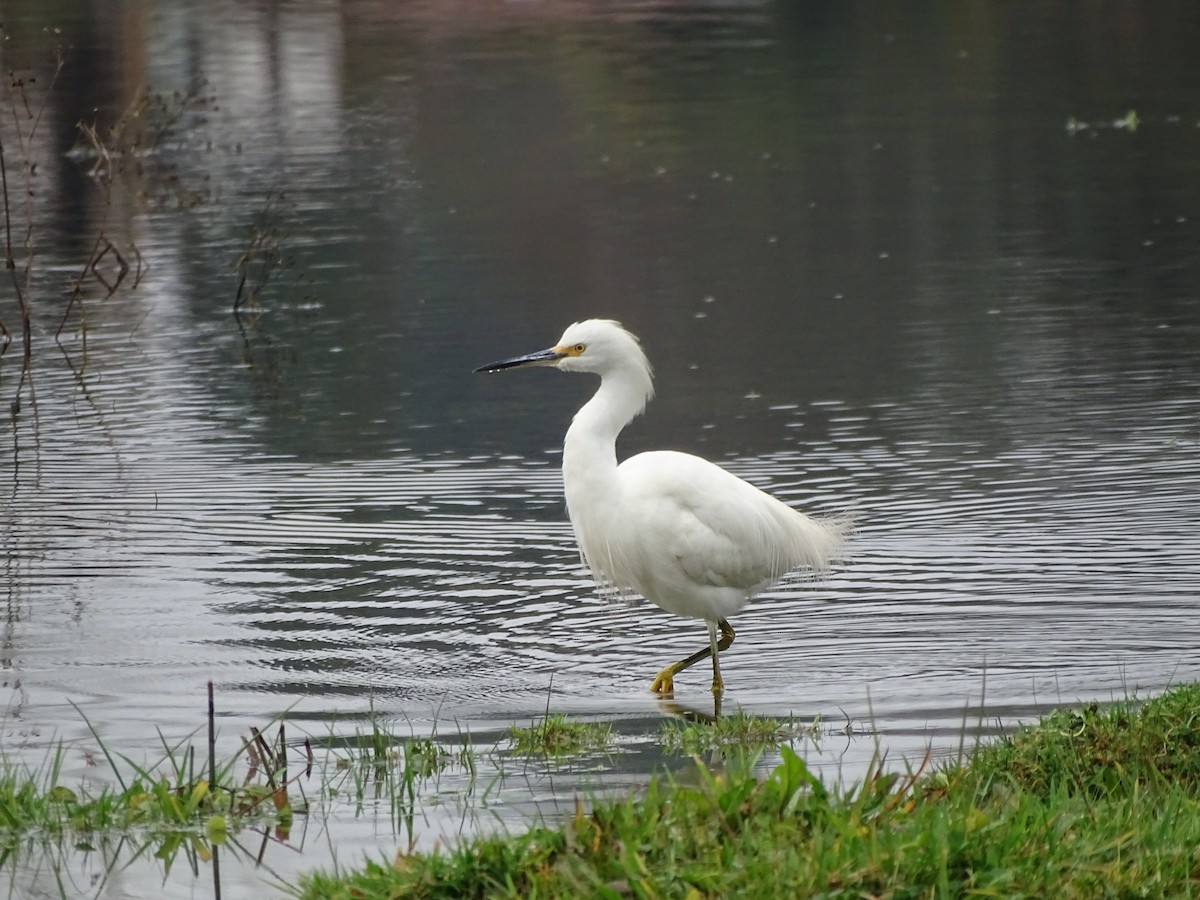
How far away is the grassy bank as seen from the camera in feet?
11.9

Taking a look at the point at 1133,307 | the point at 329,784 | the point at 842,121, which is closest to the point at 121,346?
the point at 1133,307

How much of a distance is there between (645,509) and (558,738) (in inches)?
51.8

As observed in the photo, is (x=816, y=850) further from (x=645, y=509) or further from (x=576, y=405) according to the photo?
(x=576, y=405)

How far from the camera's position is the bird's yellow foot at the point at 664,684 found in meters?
6.62

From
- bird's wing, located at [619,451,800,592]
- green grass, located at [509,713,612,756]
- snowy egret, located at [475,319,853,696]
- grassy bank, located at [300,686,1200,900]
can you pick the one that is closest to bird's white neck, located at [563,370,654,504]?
snowy egret, located at [475,319,853,696]

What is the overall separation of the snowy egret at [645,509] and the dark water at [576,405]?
34 centimetres

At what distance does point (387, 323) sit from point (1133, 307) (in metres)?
5.35

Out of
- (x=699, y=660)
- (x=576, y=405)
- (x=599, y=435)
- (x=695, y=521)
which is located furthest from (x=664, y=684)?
(x=576, y=405)

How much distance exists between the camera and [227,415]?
11.4m

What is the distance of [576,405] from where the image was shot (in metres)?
11.2

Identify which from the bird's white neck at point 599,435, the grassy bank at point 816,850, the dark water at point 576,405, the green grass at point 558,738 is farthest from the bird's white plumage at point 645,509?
the grassy bank at point 816,850

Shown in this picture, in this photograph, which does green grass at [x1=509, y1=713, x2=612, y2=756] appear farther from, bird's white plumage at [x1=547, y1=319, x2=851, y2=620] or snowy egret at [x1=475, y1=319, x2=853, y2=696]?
bird's white plumage at [x1=547, y1=319, x2=851, y2=620]

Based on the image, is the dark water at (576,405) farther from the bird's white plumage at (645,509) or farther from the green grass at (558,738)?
the bird's white plumage at (645,509)

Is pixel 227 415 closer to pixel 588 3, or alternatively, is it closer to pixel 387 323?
pixel 387 323
